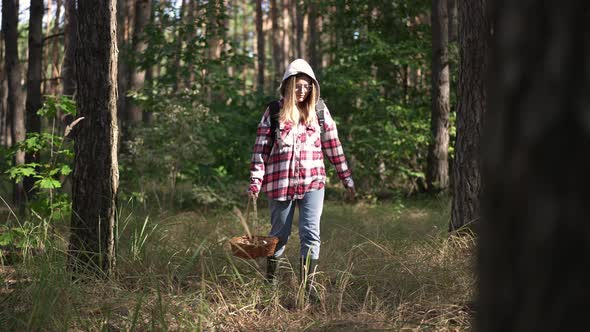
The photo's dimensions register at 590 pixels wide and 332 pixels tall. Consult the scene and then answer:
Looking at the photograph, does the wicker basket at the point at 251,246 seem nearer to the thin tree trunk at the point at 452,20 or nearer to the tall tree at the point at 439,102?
the tall tree at the point at 439,102

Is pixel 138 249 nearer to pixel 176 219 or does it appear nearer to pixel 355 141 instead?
pixel 176 219

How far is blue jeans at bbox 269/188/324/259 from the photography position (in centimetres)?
484

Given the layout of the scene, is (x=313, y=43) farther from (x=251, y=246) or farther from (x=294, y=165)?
(x=251, y=246)

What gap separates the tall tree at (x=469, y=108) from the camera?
6234 millimetres

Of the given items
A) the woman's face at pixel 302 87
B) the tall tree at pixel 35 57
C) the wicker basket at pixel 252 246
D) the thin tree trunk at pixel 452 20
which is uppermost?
the thin tree trunk at pixel 452 20

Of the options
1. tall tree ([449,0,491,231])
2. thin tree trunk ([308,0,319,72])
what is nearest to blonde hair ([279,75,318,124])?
tall tree ([449,0,491,231])

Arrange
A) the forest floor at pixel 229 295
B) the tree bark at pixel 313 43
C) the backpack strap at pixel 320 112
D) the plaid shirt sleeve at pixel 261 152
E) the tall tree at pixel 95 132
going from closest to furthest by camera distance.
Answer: the forest floor at pixel 229 295, the tall tree at pixel 95 132, the plaid shirt sleeve at pixel 261 152, the backpack strap at pixel 320 112, the tree bark at pixel 313 43

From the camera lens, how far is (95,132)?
4816 mm

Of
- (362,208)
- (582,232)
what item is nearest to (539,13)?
(582,232)

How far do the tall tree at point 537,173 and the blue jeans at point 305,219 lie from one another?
11.7 ft

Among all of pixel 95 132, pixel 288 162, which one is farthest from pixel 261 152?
pixel 95 132

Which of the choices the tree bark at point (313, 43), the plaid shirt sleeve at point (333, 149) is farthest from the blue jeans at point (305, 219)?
the tree bark at point (313, 43)

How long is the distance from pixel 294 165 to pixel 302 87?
614 millimetres

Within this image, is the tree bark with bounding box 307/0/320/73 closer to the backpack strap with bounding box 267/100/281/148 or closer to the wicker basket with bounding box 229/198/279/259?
the backpack strap with bounding box 267/100/281/148
